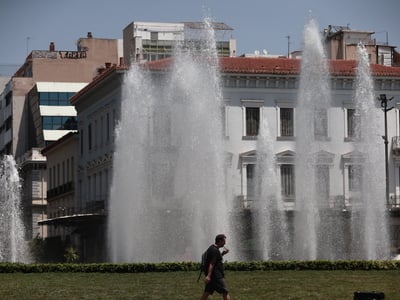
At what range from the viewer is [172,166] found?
61.7 meters

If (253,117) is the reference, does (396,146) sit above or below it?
below

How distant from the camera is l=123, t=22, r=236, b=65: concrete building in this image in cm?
8681

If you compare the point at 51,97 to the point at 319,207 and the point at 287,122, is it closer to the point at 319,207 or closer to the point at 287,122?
the point at 287,122

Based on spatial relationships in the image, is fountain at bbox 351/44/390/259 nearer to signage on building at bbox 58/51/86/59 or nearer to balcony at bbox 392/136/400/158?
balcony at bbox 392/136/400/158

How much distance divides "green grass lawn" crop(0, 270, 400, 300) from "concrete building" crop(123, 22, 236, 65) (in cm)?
4340

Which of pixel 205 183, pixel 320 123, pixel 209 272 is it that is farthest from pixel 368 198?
pixel 209 272

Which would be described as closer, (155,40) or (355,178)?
(355,178)

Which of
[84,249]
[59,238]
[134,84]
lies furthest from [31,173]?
[134,84]

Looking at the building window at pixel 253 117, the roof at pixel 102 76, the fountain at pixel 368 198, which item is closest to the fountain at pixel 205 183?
the fountain at pixel 368 198

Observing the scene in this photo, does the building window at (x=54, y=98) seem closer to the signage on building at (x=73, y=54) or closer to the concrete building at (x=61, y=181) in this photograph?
the signage on building at (x=73, y=54)

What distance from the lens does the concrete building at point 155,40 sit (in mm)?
86812

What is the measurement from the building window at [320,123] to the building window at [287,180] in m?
2.25

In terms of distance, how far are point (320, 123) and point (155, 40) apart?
26.8 metres

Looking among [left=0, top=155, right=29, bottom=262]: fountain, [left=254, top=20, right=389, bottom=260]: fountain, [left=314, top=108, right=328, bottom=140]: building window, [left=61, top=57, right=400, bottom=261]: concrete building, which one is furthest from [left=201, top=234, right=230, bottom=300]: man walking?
[left=61, top=57, right=400, bottom=261]: concrete building
